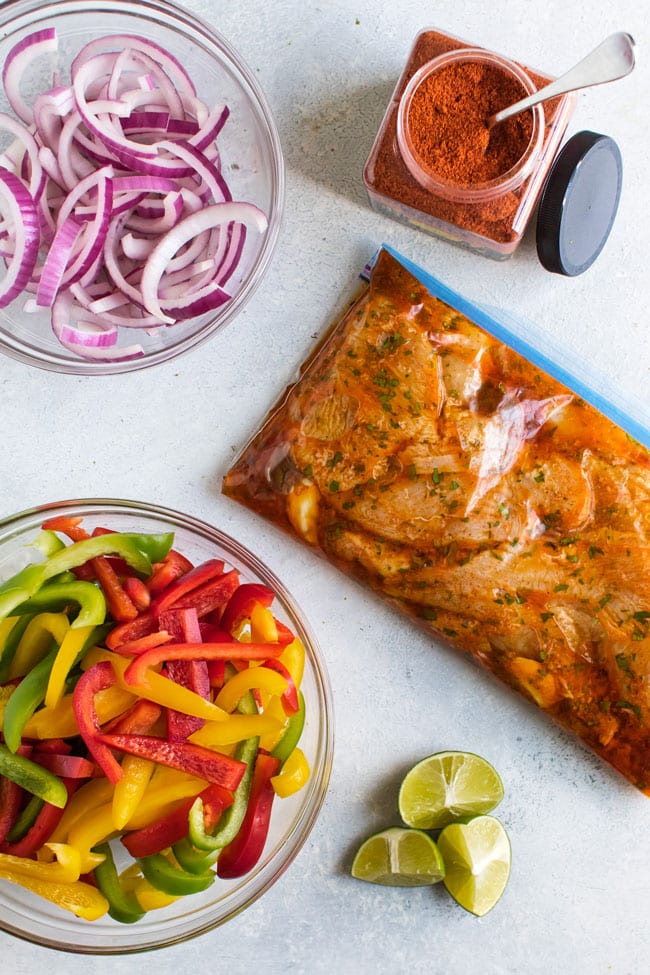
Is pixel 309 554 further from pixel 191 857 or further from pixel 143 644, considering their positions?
pixel 191 857

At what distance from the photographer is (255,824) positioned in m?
1.43

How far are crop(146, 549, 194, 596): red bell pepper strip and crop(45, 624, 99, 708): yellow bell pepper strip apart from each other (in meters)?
0.13

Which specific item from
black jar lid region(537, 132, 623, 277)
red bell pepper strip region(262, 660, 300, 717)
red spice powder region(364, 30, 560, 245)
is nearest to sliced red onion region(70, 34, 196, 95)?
red spice powder region(364, 30, 560, 245)

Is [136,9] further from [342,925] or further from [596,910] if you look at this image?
[596,910]

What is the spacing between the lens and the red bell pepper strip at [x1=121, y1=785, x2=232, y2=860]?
1.33 m

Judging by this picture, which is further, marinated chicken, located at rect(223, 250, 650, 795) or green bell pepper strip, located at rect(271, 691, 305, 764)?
marinated chicken, located at rect(223, 250, 650, 795)

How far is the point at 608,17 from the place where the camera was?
5.71 feet

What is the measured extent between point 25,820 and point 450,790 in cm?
86

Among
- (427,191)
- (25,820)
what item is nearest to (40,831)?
(25,820)

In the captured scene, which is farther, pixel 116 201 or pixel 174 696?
pixel 116 201

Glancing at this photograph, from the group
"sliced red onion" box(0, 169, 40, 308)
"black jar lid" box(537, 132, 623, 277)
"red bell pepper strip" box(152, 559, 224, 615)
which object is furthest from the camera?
"black jar lid" box(537, 132, 623, 277)

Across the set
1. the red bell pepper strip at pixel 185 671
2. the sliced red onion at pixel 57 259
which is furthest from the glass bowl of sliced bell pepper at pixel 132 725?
the sliced red onion at pixel 57 259

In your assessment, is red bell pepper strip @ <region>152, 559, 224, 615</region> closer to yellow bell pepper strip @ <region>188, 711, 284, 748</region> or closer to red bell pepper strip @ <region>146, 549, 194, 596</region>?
red bell pepper strip @ <region>146, 549, 194, 596</region>

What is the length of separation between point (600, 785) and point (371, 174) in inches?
54.3
